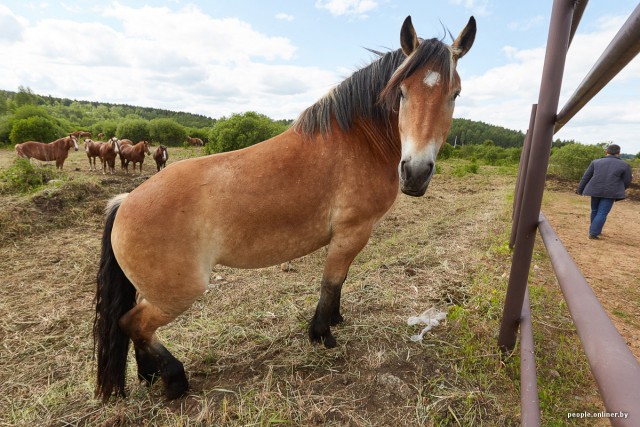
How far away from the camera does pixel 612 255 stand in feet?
19.1

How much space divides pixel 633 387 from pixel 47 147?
19.7 m

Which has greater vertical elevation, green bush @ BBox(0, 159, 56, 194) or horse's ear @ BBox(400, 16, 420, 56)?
horse's ear @ BBox(400, 16, 420, 56)

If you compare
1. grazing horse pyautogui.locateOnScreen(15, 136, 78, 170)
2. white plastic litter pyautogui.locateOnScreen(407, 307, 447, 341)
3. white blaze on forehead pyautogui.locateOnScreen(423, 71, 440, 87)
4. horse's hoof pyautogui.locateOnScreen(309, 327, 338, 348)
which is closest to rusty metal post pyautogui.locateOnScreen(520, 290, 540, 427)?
white plastic litter pyautogui.locateOnScreen(407, 307, 447, 341)

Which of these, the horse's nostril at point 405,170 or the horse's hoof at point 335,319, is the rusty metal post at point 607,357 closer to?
the horse's nostril at point 405,170

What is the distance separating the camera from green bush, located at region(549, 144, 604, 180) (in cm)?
1691

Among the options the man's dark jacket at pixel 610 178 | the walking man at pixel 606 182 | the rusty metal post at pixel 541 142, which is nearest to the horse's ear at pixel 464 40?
the rusty metal post at pixel 541 142

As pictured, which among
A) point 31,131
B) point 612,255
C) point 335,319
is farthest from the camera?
point 31,131

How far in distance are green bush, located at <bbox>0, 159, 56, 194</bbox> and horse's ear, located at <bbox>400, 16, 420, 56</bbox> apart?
9882mm

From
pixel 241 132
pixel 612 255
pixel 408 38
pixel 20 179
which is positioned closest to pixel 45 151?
pixel 20 179

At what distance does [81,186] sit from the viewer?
8.14 meters

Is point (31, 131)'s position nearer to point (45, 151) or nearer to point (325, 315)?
point (45, 151)

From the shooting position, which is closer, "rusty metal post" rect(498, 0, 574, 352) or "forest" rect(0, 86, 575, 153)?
"rusty metal post" rect(498, 0, 574, 352)

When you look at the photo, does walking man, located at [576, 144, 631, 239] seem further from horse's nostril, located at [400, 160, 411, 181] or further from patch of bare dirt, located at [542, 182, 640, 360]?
horse's nostril, located at [400, 160, 411, 181]

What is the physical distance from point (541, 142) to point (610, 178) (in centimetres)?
676
